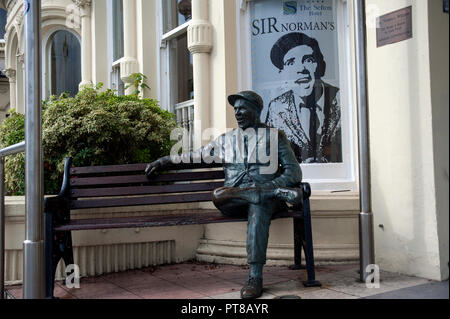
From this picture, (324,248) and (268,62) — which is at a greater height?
(268,62)

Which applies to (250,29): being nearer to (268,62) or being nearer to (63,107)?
(268,62)

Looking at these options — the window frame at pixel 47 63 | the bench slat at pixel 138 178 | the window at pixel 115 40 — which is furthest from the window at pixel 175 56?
the window frame at pixel 47 63

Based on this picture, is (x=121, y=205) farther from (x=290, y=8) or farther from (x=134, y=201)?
(x=290, y=8)

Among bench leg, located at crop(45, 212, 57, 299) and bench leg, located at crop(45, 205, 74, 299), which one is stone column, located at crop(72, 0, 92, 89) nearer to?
bench leg, located at crop(45, 205, 74, 299)

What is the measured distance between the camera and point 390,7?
12.8ft

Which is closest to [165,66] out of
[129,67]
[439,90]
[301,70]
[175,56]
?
[175,56]

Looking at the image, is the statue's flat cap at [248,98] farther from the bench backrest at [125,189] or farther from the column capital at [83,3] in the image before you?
the column capital at [83,3]

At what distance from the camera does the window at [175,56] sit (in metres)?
6.48

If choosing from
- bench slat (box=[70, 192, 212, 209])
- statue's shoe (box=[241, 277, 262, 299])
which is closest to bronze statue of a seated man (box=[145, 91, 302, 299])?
statue's shoe (box=[241, 277, 262, 299])

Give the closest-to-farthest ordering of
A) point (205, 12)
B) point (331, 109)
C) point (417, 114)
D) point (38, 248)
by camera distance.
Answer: point (38, 248) → point (417, 114) → point (331, 109) → point (205, 12)

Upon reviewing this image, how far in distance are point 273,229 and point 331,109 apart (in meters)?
1.48

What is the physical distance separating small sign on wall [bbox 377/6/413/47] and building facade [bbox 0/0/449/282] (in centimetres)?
4

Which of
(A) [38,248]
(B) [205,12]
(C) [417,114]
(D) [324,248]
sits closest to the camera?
(A) [38,248]
